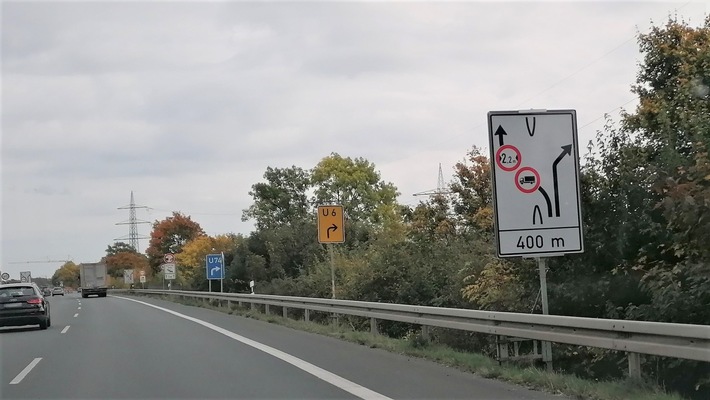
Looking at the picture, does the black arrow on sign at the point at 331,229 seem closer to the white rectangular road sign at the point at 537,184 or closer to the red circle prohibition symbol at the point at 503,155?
the white rectangular road sign at the point at 537,184

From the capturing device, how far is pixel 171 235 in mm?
106250

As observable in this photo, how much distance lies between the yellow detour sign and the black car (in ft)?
29.1

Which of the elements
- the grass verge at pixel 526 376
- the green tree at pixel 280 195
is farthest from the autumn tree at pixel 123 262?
the grass verge at pixel 526 376

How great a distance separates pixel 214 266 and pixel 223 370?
84.3 feet

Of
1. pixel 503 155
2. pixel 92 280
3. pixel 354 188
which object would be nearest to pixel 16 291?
pixel 503 155

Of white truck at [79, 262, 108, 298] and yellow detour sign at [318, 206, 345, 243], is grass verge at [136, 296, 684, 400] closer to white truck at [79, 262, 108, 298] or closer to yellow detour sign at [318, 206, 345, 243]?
yellow detour sign at [318, 206, 345, 243]

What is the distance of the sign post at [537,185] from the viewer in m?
10.7

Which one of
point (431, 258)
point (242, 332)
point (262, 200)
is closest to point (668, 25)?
point (431, 258)

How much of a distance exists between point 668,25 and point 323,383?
17372 millimetres

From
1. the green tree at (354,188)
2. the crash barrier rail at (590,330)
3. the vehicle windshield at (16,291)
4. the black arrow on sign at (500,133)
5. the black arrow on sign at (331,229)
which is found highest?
the green tree at (354,188)

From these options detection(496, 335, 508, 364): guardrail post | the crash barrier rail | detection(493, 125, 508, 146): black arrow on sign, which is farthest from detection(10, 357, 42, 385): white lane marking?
detection(493, 125, 508, 146): black arrow on sign

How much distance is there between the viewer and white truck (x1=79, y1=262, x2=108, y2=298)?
221 feet

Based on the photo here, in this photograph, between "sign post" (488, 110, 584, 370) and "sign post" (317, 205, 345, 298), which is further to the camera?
"sign post" (317, 205, 345, 298)

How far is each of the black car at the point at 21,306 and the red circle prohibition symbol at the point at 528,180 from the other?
1675 centimetres
